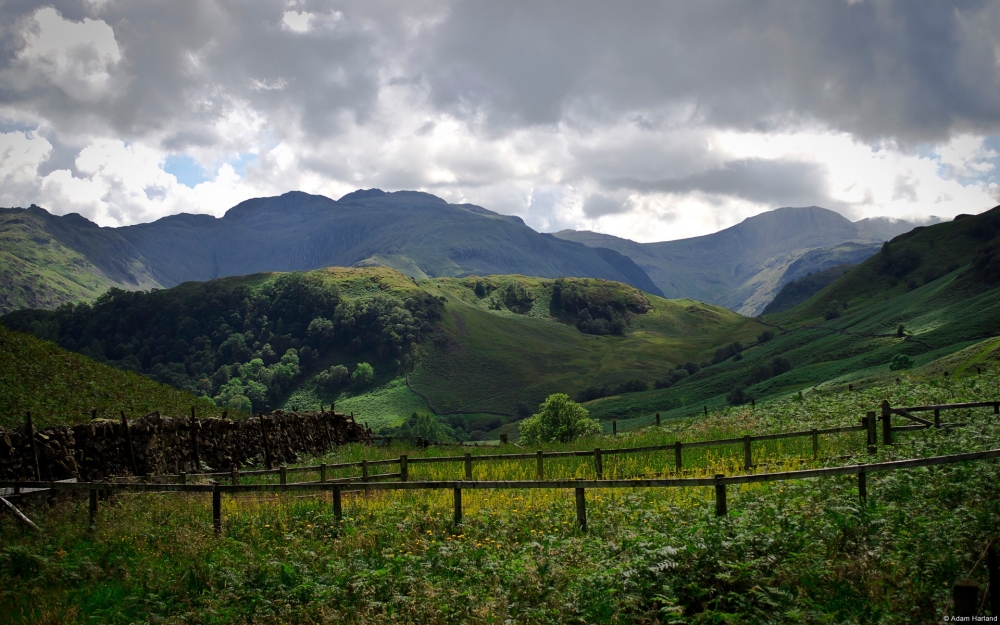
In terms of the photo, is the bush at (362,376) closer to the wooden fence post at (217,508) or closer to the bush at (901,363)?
the bush at (901,363)

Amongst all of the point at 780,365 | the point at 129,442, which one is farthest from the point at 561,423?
the point at 780,365

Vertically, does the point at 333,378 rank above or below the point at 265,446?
above

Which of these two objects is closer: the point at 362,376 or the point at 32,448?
the point at 32,448

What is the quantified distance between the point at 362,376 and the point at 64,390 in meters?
157

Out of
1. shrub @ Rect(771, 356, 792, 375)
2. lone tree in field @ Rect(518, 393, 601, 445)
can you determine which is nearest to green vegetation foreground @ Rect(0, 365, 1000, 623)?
lone tree in field @ Rect(518, 393, 601, 445)

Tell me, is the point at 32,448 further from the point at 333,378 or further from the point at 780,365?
the point at 333,378

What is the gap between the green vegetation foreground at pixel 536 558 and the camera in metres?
9.25

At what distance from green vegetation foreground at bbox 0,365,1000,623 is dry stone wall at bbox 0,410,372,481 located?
15.5ft

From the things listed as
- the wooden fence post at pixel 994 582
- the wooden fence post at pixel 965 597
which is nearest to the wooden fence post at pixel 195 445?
the wooden fence post at pixel 965 597

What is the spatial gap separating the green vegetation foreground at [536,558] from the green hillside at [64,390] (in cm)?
1424

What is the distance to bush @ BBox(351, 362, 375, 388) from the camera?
187 m

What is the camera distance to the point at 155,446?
25.2m

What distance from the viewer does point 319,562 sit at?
12125 mm

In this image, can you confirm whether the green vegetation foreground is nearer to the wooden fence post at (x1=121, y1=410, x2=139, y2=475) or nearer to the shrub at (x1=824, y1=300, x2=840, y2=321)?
the wooden fence post at (x1=121, y1=410, x2=139, y2=475)
